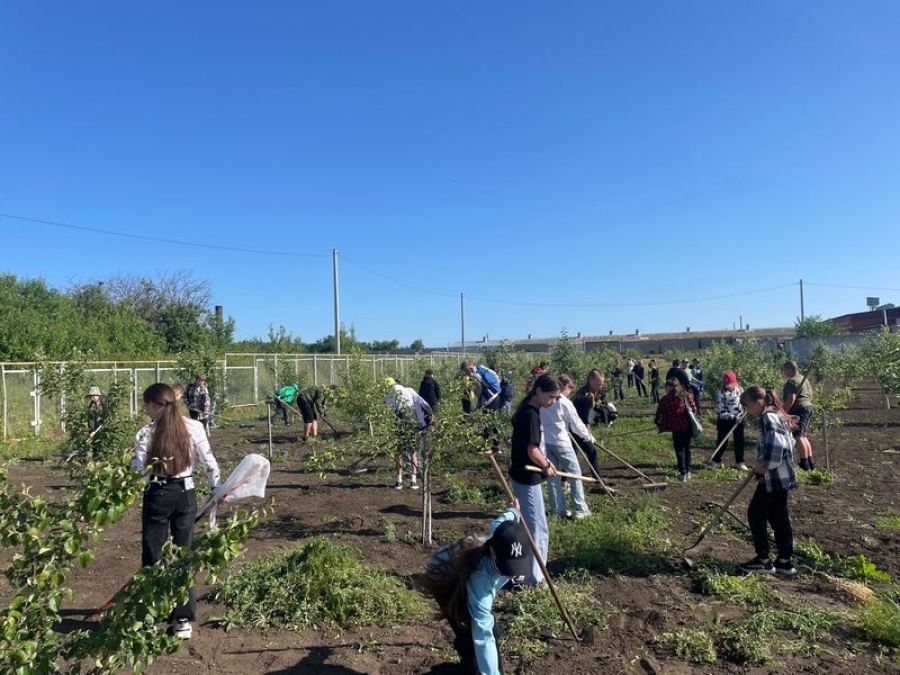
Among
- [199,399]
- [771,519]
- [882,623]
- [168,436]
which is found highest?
[168,436]

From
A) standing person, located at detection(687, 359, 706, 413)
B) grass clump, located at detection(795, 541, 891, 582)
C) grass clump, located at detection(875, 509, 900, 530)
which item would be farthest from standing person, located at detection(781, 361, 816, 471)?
standing person, located at detection(687, 359, 706, 413)

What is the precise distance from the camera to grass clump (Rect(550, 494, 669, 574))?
5.94 m

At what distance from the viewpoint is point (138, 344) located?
2611 centimetres

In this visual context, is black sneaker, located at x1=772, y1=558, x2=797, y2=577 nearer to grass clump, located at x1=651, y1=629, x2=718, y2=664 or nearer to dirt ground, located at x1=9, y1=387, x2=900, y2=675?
dirt ground, located at x1=9, y1=387, x2=900, y2=675

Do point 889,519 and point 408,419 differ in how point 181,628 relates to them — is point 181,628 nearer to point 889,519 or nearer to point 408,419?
point 408,419

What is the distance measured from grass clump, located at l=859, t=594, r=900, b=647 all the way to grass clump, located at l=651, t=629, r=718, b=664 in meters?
1.08

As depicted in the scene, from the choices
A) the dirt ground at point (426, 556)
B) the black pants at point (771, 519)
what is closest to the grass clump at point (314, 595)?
the dirt ground at point (426, 556)

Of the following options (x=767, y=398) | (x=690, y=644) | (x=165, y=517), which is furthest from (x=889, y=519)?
(x=165, y=517)

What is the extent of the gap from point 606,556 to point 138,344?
24565mm

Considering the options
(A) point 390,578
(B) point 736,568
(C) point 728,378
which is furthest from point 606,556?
(C) point 728,378

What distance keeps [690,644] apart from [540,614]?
Answer: 1.05 meters

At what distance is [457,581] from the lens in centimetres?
377

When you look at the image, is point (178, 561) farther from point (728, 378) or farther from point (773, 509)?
point (728, 378)

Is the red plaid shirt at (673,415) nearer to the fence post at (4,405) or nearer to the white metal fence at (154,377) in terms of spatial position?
the white metal fence at (154,377)
